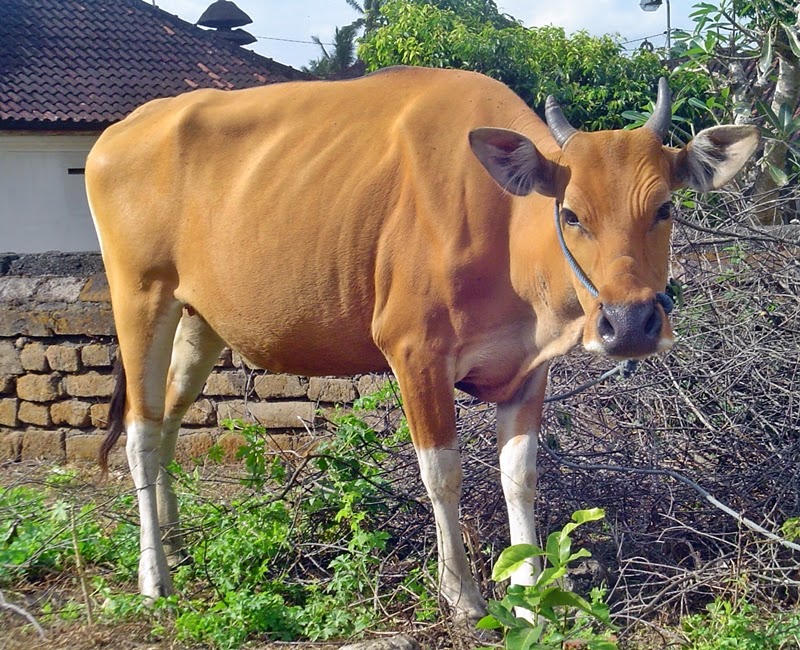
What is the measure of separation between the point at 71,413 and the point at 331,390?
6.67ft

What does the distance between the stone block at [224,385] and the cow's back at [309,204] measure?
2.32 metres

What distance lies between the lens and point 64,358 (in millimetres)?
8070

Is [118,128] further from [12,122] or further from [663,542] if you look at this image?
[12,122]

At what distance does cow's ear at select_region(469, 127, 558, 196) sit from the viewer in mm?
4211

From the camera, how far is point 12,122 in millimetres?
20422

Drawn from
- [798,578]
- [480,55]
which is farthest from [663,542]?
[480,55]

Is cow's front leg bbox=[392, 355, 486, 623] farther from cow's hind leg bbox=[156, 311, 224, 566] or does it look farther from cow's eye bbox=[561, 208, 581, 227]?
cow's hind leg bbox=[156, 311, 224, 566]

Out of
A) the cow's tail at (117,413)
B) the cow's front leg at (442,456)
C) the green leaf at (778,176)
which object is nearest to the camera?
the cow's front leg at (442,456)

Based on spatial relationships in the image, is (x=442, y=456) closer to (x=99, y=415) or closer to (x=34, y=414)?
(x=99, y=415)

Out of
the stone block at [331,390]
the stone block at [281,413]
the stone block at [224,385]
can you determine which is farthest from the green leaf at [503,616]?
the stone block at [224,385]

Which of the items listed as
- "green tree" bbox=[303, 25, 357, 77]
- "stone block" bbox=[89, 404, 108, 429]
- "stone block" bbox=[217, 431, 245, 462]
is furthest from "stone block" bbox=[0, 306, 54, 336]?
"green tree" bbox=[303, 25, 357, 77]

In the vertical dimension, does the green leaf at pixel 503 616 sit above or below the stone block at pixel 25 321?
above

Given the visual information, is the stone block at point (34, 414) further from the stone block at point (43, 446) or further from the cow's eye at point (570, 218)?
the cow's eye at point (570, 218)

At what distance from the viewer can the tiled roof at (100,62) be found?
68.7ft
